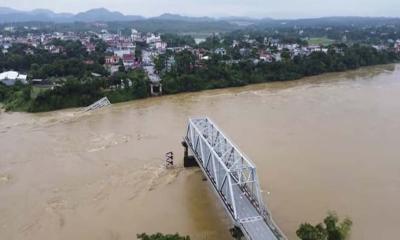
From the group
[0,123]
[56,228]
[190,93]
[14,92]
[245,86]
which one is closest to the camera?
[56,228]

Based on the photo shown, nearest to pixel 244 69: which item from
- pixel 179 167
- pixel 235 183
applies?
pixel 179 167

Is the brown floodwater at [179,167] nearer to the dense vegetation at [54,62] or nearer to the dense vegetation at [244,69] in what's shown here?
the dense vegetation at [244,69]

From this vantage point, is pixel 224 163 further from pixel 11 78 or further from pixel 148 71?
pixel 11 78

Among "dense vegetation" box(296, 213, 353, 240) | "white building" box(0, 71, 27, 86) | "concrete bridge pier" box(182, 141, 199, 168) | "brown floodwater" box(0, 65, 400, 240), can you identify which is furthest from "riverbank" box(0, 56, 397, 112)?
"dense vegetation" box(296, 213, 353, 240)

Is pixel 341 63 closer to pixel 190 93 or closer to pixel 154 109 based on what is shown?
pixel 190 93

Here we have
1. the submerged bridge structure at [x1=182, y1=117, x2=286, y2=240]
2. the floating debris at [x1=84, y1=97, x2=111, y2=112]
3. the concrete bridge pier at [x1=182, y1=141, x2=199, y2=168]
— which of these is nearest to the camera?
the submerged bridge structure at [x1=182, y1=117, x2=286, y2=240]

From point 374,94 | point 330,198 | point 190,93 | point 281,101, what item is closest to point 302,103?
point 281,101

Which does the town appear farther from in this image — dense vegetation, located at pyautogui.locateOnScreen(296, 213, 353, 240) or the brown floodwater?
dense vegetation, located at pyautogui.locateOnScreen(296, 213, 353, 240)
